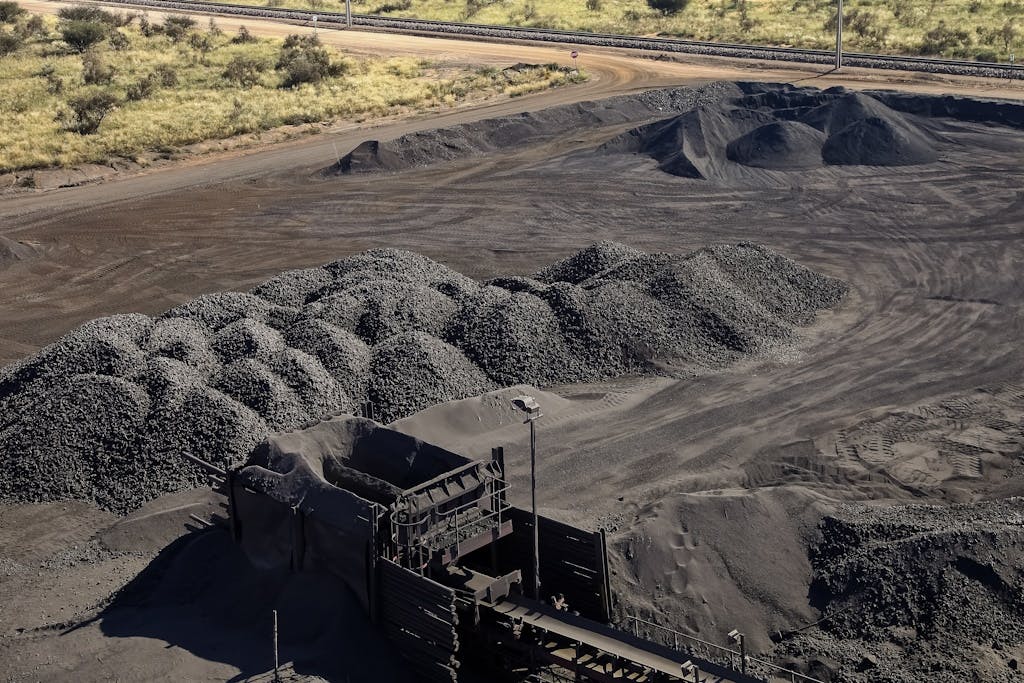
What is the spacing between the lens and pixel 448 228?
128ft

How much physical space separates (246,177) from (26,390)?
23905mm

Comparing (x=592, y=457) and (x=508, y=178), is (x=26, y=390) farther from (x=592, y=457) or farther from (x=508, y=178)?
(x=508, y=178)

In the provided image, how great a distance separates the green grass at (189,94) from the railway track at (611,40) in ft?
33.6

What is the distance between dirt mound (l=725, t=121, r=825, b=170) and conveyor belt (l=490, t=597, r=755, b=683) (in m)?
32.7

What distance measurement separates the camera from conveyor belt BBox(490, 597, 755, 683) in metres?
13.6

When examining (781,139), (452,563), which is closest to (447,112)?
(781,139)

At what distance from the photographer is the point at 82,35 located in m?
67.6

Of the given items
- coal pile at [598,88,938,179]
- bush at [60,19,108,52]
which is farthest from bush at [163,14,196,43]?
coal pile at [598,88,938,179]

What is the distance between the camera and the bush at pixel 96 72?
58.3 meters

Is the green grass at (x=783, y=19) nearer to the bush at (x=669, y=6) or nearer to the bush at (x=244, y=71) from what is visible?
the bush at (x=669, y=6)

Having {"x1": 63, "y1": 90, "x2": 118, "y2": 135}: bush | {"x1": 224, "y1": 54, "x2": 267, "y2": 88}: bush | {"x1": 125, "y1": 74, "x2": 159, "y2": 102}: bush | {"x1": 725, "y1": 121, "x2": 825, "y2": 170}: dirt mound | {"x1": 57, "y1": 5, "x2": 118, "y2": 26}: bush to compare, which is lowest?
{"x1": 725, "y1": 121, "x2": 825, "y2": 170}: dirt mound

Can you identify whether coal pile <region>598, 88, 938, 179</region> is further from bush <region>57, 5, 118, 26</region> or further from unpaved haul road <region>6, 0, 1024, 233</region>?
bush <region>57, 5, 118, 26</region>

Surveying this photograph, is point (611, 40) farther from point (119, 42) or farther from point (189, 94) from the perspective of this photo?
point (119, 42)

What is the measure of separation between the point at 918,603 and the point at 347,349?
492 inches
